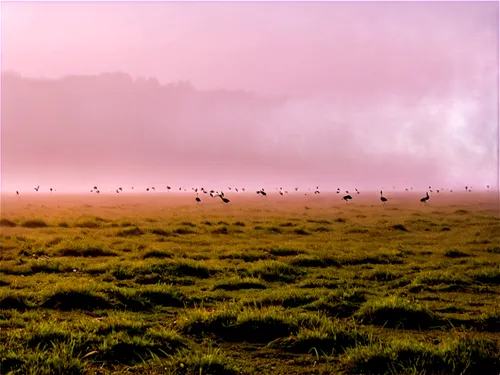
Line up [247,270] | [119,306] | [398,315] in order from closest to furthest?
1. [398,315]
2. [119,306]
3. [247,270]

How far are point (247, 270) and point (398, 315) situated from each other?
709 cm

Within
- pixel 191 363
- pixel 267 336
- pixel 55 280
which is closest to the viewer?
pixel 191 363

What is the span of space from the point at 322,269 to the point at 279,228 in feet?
55.4

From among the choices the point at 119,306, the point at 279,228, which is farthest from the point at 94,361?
the point at 279,228

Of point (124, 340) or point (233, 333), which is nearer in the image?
point (124, 340)

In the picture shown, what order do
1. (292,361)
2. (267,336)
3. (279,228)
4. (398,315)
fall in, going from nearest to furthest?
(292,361)
(267,336)
(398,315)
(279,228)

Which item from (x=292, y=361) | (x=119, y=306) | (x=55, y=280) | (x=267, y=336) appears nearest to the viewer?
(x=292, y=361)

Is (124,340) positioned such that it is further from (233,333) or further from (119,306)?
(119,306)

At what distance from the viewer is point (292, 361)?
8469 millimetres

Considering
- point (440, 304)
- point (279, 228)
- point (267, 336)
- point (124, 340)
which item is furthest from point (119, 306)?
point (279, 228)

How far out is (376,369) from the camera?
8.04 metres

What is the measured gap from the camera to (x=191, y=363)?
311 inches

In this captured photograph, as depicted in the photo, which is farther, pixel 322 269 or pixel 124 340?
pixel 322 269

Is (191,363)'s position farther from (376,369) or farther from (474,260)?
(474,260)
